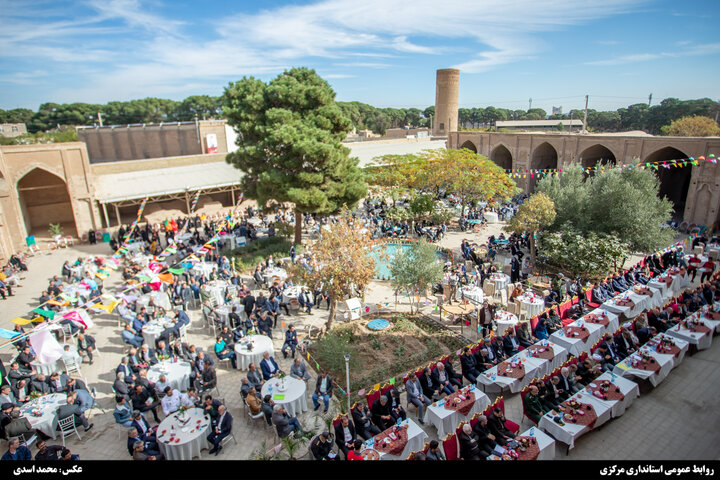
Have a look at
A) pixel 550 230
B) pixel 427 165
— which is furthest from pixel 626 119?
pixel 550 230

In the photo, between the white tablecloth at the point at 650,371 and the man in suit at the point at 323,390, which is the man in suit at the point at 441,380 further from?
the white tablecloth at the point at 650,371

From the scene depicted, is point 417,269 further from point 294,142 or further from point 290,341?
point 294,142

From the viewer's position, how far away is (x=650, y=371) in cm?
924

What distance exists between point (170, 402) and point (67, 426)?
202cm

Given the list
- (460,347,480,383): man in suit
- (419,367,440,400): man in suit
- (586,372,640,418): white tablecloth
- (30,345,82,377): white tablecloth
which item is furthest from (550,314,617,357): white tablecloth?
(30,345,82,377): white tablecloth

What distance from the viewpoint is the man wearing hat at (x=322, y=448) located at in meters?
7.27

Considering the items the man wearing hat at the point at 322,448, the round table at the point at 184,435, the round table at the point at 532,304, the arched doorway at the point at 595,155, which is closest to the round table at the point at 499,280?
the round table at the point at 532,304

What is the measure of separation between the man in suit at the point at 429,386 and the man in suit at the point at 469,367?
0.83 meters

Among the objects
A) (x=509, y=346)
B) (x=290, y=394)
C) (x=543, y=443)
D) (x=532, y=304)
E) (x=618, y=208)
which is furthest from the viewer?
(x=618, y=208)

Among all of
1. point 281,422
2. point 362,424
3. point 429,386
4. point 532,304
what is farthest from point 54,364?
point 532,304

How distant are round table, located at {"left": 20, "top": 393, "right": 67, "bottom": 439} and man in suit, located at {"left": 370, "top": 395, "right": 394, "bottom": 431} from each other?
635cm

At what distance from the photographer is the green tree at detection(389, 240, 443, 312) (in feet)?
43.1

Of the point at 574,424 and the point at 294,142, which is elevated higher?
the point at 294,142
